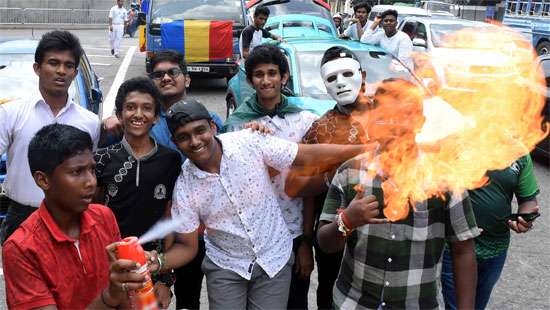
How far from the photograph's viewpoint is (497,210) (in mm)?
3182

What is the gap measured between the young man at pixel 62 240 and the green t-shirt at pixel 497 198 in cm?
205

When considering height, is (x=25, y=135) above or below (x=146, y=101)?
below

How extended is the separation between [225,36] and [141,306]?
1172 cm

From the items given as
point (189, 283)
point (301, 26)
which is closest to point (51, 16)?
point (301, 26)

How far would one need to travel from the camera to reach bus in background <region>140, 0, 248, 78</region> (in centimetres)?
1315

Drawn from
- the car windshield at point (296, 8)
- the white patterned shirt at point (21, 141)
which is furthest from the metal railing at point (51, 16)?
the white patterned shirt at point (21, 141)

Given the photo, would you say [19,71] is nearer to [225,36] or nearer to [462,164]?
[462,164]

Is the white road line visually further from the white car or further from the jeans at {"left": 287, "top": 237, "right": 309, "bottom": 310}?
the white car

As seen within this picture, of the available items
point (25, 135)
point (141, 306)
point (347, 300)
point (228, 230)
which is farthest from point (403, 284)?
point (25, 135)

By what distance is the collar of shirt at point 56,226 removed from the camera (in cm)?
220

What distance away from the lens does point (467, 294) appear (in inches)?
99.5

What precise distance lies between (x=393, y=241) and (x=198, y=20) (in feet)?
38.4

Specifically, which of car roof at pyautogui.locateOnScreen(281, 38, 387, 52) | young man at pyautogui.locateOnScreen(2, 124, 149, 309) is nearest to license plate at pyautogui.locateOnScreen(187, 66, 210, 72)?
car roof at pyautogui.locateOnScreen(281, 38, 387, 52)

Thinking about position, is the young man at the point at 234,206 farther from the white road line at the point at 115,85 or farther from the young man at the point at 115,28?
the young man at the point at 115,28
